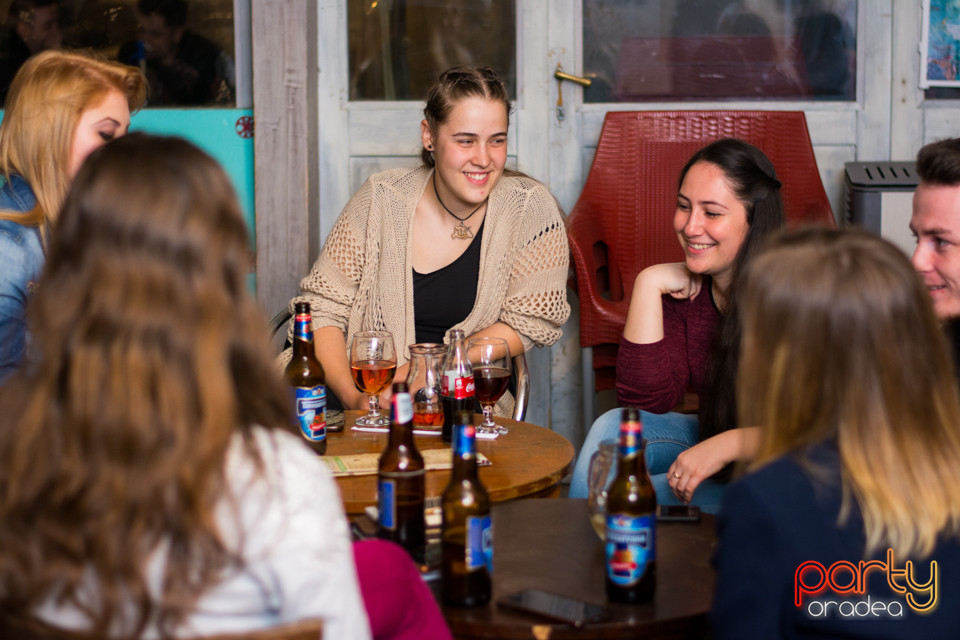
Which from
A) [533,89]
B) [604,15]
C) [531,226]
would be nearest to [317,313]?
[531,226]

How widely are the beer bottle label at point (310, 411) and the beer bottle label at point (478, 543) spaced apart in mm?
618

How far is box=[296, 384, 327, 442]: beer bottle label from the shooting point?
67.9 inches

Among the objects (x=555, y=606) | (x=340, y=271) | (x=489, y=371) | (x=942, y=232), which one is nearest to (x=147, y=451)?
(x=555, y=606)

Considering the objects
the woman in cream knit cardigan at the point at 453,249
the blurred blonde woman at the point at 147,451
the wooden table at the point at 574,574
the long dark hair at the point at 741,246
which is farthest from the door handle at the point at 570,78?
the blurred blonde woman at the point at 147,451

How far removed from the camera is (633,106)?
3537 millimetres

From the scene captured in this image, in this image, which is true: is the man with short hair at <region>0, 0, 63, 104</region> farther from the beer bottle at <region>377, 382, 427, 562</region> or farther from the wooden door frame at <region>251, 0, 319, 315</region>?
the beer bottle at <region>377, 382, 427, 562</region>

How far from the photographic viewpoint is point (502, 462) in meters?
1.73

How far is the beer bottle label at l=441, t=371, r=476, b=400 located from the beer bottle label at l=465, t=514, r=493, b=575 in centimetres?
61

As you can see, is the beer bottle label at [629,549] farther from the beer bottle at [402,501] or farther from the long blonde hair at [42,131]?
the long blonde hair at [42,131]

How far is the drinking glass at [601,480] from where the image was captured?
1279 millimetres

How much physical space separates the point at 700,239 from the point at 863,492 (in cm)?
123

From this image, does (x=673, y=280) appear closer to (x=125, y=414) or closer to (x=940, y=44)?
(x=125, y=414)

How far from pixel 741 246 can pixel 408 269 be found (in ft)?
3.12

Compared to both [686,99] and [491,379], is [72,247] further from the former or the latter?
[686,99]
